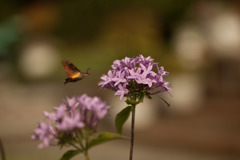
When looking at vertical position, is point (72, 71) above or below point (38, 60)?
below

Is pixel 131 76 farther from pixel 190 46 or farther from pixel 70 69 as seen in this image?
pixel 190 46

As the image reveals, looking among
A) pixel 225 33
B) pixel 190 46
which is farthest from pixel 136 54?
pixel 225 33

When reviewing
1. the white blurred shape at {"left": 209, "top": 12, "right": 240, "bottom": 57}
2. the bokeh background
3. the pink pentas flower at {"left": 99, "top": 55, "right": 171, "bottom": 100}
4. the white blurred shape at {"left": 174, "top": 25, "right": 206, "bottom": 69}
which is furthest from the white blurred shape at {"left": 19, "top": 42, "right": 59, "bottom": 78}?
the pink pentas flower at {"left": 99, "top": 55, "right": 171, "bottom": 100}

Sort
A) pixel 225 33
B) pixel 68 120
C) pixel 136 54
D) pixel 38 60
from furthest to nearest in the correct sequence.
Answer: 1. pixel 38 60
2. pixel 225 33
3. pixel 136 54
4. pixel 68 120

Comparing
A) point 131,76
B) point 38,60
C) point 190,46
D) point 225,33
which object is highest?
point 225,33

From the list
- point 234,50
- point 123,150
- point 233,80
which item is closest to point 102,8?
point 234,50

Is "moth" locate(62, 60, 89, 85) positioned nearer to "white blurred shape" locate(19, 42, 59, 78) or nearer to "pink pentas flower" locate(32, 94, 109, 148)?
"pink pentas flower" locate(32, 94, 109, 148)

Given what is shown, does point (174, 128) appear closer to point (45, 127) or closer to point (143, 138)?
point (143, 138)
